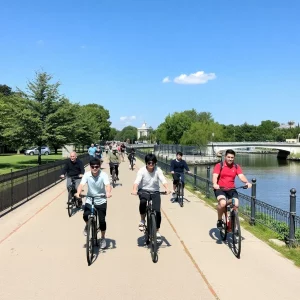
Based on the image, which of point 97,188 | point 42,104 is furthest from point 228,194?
point 42,104

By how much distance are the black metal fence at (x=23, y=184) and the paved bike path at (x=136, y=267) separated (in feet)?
4.63

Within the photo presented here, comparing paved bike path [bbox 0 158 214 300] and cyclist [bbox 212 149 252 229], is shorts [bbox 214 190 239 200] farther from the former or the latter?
paved bike path [bbox 0 158 214 300]

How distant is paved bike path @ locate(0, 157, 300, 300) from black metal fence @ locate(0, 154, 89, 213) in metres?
1.41

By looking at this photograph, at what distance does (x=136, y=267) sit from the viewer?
19.2ft

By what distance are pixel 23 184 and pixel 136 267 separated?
774 centimetres

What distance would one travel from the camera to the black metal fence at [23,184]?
34.6 ft

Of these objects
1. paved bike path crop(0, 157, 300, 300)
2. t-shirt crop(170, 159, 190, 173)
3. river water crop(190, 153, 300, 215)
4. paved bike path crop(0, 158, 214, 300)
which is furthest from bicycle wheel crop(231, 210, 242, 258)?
river water crop(190, 153, 300, 215)

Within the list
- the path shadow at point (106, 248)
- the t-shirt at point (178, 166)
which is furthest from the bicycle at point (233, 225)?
the t-shirt at point (178, 166)

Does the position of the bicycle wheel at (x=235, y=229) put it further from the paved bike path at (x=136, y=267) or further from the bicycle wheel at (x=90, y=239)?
the bicycle wheel at (x=90, y=239)

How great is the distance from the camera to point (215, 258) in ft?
20.9

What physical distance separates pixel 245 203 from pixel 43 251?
20.5 ft

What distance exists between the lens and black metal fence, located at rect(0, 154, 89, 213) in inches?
415

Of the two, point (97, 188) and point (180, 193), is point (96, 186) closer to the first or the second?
point (97, 188)

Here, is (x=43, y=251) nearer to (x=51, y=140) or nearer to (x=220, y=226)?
(x=220, y=226)
